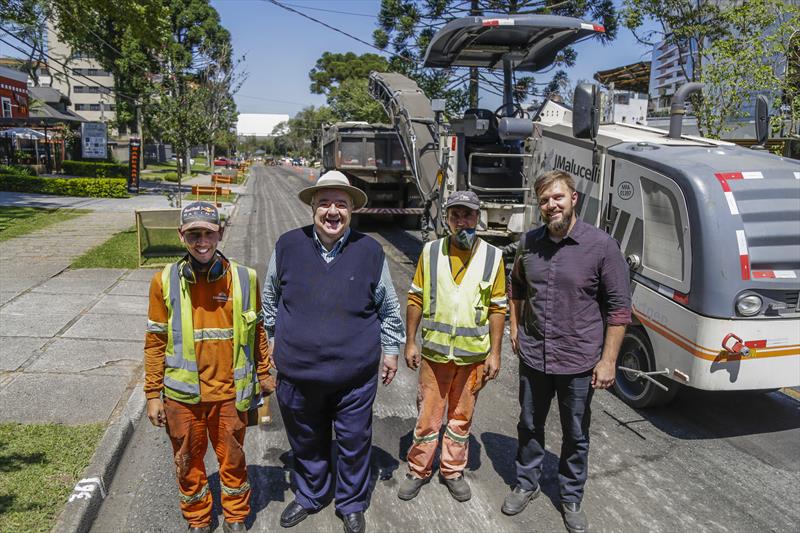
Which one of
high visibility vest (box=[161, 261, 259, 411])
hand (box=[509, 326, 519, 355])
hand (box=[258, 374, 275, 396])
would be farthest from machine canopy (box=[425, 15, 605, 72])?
hand (box=[258, 374, 275, 396])

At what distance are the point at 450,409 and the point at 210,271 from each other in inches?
66.9

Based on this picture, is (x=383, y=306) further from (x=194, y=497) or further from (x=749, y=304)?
(x=749, y=304)

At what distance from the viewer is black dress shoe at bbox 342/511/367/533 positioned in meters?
3.29

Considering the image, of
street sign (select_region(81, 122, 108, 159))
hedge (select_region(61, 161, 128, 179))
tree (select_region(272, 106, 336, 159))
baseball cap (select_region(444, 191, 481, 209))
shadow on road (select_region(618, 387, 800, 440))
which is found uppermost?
tree (select_region(272, 106, 336, 159))

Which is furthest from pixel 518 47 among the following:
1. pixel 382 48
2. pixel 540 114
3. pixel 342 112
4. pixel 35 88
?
pixel 35 88

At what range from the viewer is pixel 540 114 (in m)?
8.17

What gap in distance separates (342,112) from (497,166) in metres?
41.6

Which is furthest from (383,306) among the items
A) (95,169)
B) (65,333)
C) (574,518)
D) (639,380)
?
(95,169)

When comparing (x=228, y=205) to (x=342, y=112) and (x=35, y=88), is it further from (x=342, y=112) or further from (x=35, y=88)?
(x=35, y=88)

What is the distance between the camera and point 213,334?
305cm

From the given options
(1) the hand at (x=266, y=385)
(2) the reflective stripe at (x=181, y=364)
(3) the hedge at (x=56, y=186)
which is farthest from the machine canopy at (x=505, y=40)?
(3) the hedge at (x=56, y=186)

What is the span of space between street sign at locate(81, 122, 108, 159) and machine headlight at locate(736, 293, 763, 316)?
29.6m

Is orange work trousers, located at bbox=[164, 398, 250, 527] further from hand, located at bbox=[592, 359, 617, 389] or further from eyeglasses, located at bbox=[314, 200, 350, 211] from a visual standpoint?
hand, located at bbox=[592, 359, 617, 389]

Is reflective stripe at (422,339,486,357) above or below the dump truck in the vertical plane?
below
